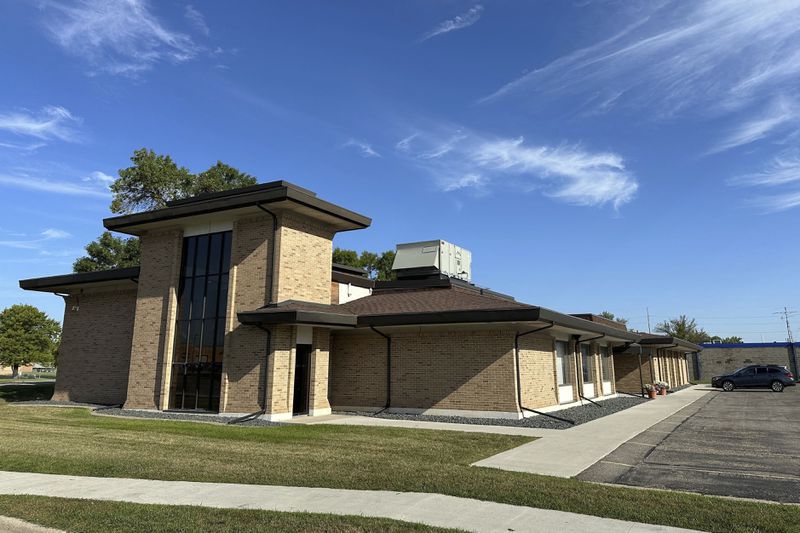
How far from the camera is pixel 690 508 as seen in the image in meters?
6.55

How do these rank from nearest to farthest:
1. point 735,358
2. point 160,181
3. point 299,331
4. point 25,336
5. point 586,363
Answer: point 299,331 < point 586,363 < point 160,181 < point 735,358 < point 25,336

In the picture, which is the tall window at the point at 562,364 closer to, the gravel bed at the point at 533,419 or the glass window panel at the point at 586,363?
the gravel bed at the point at 533,419

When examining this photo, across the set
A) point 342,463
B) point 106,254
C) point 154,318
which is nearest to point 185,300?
point 154,318

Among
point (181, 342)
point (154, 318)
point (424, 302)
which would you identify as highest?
point (424, 302)

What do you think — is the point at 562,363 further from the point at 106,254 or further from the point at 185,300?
the point at 106,254

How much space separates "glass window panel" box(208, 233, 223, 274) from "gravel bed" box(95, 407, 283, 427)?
17.8 ft

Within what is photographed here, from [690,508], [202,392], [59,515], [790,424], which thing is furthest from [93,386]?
[790,424]

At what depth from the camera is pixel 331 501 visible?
6.98 m

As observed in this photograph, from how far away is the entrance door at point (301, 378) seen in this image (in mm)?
18828

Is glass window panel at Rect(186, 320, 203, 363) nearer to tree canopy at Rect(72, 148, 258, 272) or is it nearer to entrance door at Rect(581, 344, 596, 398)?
entrance door at Rect(581, 344, 596, 398)

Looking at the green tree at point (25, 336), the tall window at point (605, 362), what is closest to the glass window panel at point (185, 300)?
the tall window at point (605, 362)

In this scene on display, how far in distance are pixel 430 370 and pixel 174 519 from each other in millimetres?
13044

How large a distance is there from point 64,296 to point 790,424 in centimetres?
3132

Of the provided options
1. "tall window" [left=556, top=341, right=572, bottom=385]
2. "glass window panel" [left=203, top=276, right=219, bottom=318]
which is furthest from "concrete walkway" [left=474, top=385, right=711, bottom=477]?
"glass window panel" [left=203, top=276, right=219, bottom=318]
